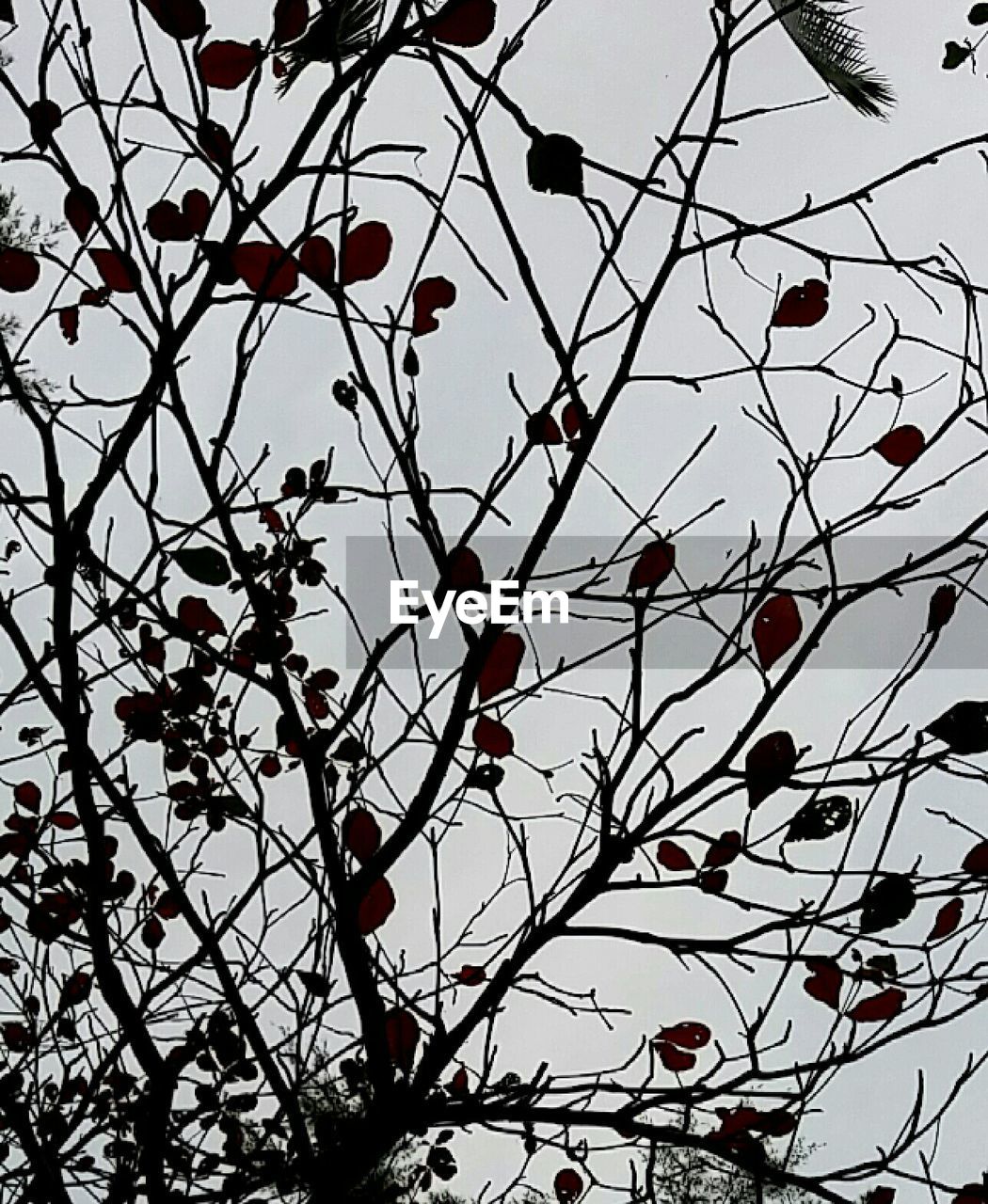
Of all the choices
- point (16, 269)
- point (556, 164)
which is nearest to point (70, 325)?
point (16, 269)

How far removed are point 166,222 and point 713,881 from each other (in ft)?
3.87

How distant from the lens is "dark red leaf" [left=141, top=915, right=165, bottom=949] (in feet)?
8.14

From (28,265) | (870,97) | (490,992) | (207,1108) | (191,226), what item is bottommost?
(207,1108)

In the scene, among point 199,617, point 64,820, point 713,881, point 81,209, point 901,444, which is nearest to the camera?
point 81,209

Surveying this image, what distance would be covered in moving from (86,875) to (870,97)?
10.4 ft

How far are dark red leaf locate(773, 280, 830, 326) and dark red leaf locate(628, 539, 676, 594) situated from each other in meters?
0.37

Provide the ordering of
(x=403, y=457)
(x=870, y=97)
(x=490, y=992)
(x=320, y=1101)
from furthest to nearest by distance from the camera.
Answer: (x=870, y=97), (x=320, y=1101), (x=490, y=992), (x=403, y=457)

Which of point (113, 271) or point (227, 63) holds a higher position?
point (227, 63)

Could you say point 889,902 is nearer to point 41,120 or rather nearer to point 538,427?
point 538,427

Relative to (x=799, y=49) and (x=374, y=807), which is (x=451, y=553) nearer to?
(x=374, y=807)

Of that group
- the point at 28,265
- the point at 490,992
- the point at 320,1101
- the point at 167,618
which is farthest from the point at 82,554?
the point at 320,1101

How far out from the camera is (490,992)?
179cm

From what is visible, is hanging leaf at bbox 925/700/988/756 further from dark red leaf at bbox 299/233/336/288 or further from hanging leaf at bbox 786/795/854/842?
dark red leaf at bbox 299/233/336/288

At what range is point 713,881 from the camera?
1812 mm
